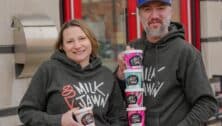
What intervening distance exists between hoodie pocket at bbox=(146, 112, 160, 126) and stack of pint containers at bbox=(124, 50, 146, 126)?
6cm

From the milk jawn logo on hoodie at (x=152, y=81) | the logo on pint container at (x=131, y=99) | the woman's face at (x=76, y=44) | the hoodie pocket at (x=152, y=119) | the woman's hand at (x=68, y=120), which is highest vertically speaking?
the woman's face at (x=76, y=44)

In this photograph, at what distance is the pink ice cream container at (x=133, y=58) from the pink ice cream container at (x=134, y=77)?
0.10 ft

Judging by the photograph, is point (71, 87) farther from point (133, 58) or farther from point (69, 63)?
point (133, 58)

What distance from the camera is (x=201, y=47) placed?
21.6 feet

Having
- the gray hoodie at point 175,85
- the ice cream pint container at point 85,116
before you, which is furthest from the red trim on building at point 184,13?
the ice cream pint container at point 85,116

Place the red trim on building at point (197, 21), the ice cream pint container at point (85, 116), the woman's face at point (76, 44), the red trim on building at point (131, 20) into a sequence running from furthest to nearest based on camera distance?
1. the red trim on building at point (197, 21)
2. the red trim on building at point (131, 20)
3. the woman's face at point (76, 44)
4. the ice cream pint container at point (85, 116)

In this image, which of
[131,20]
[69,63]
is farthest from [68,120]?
[131,20]

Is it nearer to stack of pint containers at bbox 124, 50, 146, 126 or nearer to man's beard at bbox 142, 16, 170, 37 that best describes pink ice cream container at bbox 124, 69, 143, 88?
A: stack of pint containers at bbox 124, 50, 146, 126

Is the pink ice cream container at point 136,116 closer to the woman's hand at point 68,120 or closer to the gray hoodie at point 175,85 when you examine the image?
the gray hoodie at point 175,85

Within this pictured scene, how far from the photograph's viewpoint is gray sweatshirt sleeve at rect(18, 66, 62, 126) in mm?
2961

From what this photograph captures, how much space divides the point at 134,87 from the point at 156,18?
0.42 m

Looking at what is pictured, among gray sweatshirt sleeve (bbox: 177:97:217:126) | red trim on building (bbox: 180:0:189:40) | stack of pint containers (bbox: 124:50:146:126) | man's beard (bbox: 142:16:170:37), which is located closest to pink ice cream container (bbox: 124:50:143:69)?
stack of pint containers (bbox: 124:50:146:126)

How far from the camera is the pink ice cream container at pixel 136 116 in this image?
3070 mm

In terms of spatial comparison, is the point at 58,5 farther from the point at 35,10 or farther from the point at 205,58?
the point at 205,58
